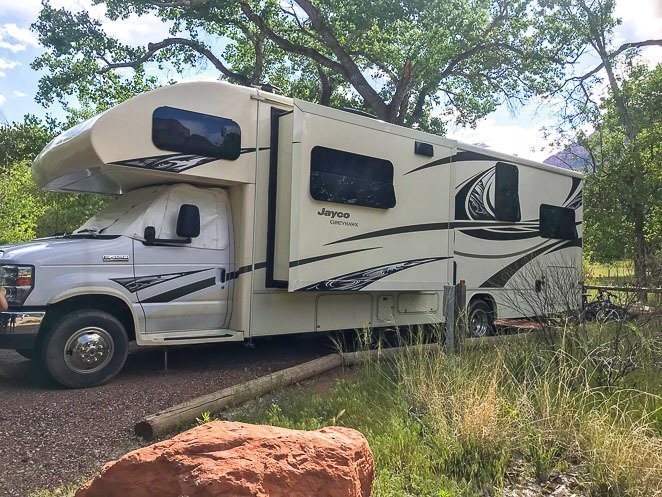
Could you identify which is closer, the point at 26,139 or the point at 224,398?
the point at 224,398

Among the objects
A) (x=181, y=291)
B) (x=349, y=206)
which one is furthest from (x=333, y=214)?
(x=181, y=291)

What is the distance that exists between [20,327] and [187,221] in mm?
1926

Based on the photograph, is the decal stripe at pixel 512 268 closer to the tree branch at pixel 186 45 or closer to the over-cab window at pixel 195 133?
the over-cab window at pixel 195 133

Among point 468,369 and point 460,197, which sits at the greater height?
point 460,197

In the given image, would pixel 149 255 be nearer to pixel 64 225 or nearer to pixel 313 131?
pixel 313 131

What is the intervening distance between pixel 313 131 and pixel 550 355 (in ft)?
11.6

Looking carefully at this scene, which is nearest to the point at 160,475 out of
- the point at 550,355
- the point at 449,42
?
the point at 550,355

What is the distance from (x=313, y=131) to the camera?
21.6 feet

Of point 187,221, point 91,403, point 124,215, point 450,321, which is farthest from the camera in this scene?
point 124,215

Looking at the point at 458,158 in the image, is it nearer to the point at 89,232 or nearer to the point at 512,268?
the point at 512,268

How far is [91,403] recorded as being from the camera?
5.15 meters

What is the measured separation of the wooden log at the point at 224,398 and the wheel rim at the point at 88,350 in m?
1.45

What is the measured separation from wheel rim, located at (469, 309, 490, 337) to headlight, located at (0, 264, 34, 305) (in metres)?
6.22

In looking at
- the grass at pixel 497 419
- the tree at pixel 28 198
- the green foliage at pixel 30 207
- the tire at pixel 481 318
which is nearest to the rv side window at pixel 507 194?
the tire at pixel 481 318
